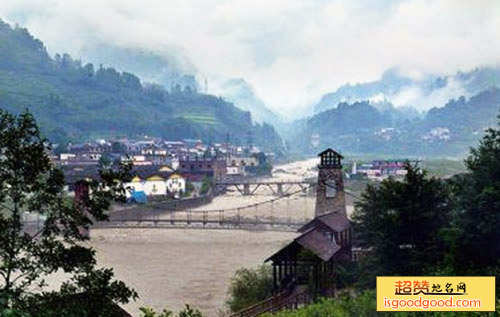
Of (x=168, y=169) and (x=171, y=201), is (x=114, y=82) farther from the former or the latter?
(x=171, y=201)

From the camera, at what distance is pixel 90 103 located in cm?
10456

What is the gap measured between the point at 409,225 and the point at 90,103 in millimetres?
97397

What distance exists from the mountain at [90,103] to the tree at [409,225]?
236ft

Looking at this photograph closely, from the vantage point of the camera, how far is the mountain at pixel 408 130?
13250 centimetres

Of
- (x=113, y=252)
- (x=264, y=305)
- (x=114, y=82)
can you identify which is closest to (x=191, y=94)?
(x=114, y=82)

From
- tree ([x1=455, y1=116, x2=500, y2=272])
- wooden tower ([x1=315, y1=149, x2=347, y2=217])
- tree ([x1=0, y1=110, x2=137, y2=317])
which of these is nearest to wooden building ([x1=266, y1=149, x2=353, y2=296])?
tree ([x1=455, y1=116, x2=500, y2=272])

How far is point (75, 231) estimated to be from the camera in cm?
584

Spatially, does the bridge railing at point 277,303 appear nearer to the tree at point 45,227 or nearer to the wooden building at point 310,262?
the wooden building at point 310,262

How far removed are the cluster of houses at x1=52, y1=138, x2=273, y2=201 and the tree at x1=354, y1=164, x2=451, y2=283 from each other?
27180mm

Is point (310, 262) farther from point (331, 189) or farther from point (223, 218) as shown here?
point (223, 218)

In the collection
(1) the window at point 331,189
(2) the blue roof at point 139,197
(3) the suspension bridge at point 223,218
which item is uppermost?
(1) the window at point 331,189

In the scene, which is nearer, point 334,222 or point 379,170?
point 334,222

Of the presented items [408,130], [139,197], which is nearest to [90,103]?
[139,197]

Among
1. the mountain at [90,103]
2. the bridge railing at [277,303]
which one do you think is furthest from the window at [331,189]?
the mountain at [90,103]
